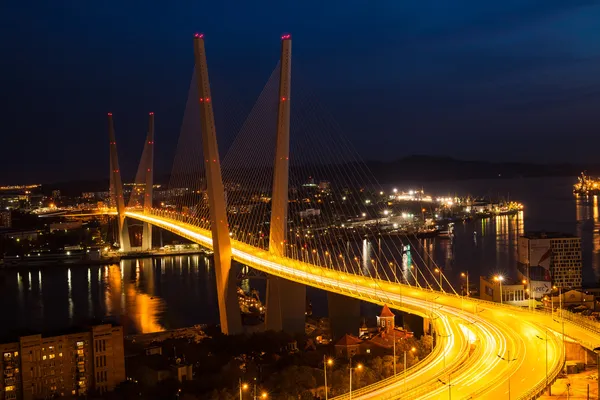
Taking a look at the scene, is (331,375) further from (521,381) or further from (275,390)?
(521,381)

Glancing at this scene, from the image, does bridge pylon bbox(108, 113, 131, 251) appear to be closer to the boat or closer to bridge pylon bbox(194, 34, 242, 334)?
bridge pylon bbox(194, 34, 242, 334)

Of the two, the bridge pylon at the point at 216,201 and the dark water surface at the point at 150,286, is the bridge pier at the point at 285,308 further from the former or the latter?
the dark water surface at the point at 150,286

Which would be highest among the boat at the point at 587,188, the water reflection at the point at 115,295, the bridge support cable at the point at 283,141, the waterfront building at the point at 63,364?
the bridge support cable at the point at 283,141

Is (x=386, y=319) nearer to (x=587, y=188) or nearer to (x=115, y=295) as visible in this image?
(x=115, y=295)

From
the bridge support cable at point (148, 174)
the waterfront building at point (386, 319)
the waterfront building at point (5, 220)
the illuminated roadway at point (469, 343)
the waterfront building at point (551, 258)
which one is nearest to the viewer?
the illuminated roadway at point (469, 343)

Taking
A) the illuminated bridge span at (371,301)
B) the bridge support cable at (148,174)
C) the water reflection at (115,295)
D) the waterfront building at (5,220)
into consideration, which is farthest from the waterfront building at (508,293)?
the waterfront building at (5,220)

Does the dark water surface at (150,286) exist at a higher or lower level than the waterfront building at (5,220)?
lower

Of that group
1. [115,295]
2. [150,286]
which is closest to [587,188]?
[150,286]

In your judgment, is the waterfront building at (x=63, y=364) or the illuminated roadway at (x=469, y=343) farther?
the waterfront building at (x=63, y=364)
